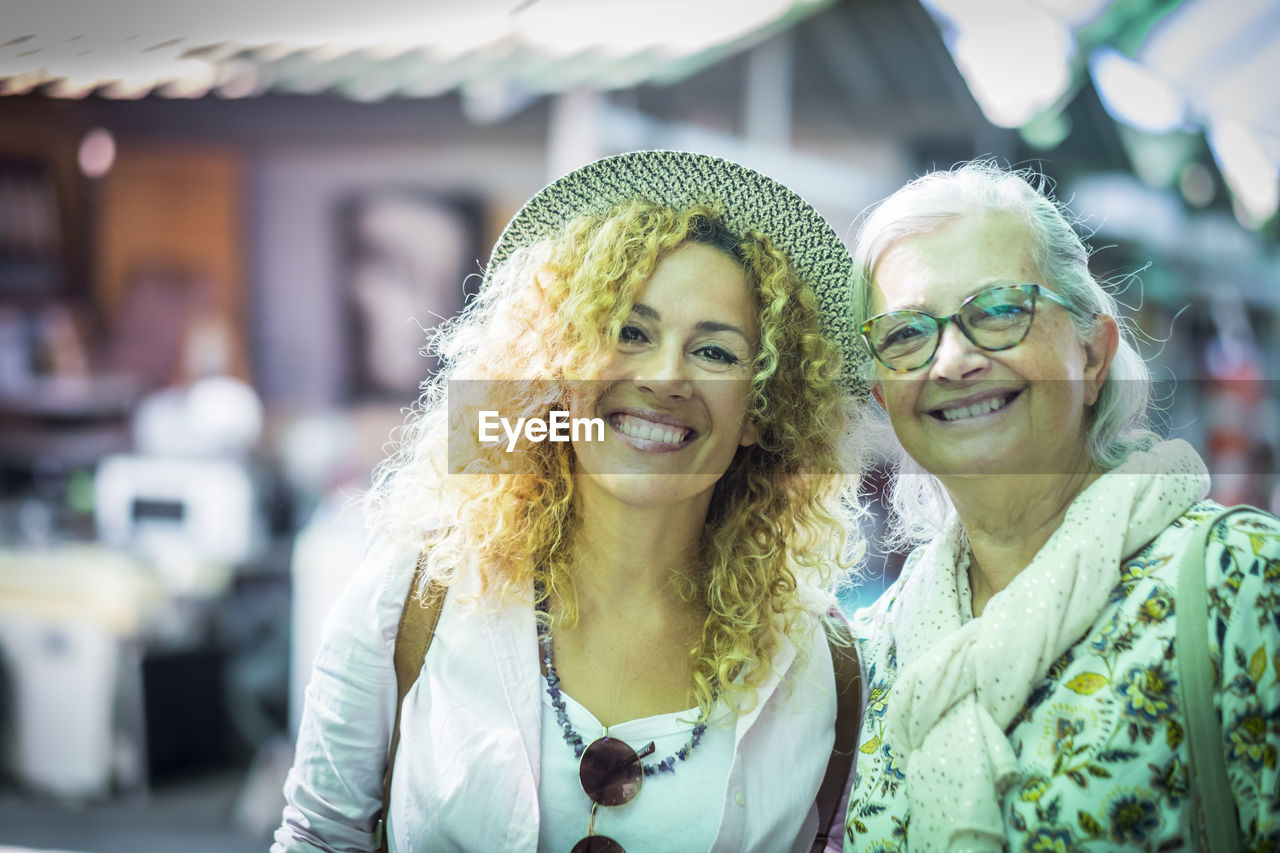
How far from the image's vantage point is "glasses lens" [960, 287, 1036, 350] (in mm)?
1354

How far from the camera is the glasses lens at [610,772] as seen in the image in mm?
1425

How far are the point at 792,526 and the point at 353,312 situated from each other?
9.96 feet

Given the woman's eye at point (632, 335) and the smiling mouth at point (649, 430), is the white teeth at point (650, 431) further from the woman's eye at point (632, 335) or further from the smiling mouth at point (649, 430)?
the woman's eye at point (632, 335)

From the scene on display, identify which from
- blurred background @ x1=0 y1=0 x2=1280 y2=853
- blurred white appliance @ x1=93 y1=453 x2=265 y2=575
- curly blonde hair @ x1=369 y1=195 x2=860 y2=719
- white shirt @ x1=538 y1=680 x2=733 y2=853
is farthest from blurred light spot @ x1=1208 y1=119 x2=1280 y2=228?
blurred white appliance @ x1=93 y1=453 x2=265 y2=575

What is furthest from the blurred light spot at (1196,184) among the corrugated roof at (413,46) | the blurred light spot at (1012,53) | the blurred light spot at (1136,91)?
the corrugated roof at (413,46)

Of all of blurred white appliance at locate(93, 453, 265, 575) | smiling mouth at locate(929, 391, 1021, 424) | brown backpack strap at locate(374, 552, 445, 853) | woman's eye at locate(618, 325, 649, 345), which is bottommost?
blurred white appliance at locate(93, 453, 265, 575)

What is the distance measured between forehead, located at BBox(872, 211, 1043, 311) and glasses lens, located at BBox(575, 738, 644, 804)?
0.82 metres

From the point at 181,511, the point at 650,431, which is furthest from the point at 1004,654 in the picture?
the point at 181,511

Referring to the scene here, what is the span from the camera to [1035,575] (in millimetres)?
1309

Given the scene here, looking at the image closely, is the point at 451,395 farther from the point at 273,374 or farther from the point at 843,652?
the point at 273,374

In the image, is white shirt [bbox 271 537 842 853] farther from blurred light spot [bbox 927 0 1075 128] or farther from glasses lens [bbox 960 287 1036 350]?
blurred light spot [bbox 927 0 1075 128]

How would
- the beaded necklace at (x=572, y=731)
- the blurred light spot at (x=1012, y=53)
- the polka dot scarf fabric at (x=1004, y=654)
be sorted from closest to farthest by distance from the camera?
1. the polka dot scarf fabric at (x=1004, y=654)
2. the beaded necklace at (x=572, y=731)
3. the blurred light spot at (x=1012, y=53)

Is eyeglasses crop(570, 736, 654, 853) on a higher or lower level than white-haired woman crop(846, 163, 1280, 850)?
lower

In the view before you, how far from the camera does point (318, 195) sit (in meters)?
4.27
